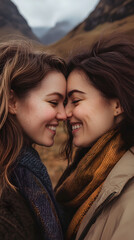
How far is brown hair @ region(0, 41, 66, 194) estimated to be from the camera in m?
1.65

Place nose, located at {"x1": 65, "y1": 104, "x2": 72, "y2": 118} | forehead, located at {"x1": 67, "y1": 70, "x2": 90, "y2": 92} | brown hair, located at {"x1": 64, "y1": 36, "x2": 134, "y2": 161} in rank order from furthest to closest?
1. nose, located at {"x1": 65, "y1": 104, "x2": 72, "y2": 118}
2. forehead, located at {"x1": 67, "y1": 70, "x2": 90, "y2": 92}
3. brown hair, located at {"x1": 64, "y1": 36, "x2": 134, "y2": 161}

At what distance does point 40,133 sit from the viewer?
1.87 metres

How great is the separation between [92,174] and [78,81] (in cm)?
83

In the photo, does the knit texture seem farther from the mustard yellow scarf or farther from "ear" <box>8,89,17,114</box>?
"ear" <box>8,89,17,114</box>

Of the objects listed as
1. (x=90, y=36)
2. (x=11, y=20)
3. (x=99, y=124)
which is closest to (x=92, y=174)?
(x=99, y=124)

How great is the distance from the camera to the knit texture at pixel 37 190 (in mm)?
1478

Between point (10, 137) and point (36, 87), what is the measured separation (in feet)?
1.54

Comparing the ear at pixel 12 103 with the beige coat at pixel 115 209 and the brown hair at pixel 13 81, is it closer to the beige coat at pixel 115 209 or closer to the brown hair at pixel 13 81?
the brown hair at pixel 13 81

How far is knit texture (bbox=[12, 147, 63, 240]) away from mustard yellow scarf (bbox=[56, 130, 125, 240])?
22 centimetres

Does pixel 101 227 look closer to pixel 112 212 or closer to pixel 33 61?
pixel 112 212

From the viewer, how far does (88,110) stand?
188 cm

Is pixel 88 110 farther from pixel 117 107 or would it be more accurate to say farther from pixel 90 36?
pixel 90 36

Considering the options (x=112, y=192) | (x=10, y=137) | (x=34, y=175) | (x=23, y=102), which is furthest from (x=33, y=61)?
(x=112, y=192)

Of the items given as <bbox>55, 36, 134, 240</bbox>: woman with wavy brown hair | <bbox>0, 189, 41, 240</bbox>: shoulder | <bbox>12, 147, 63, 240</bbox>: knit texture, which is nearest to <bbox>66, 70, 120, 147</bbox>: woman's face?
<bbox>55, 36, 134, 240</bbox>: woman with wavy brown hair
